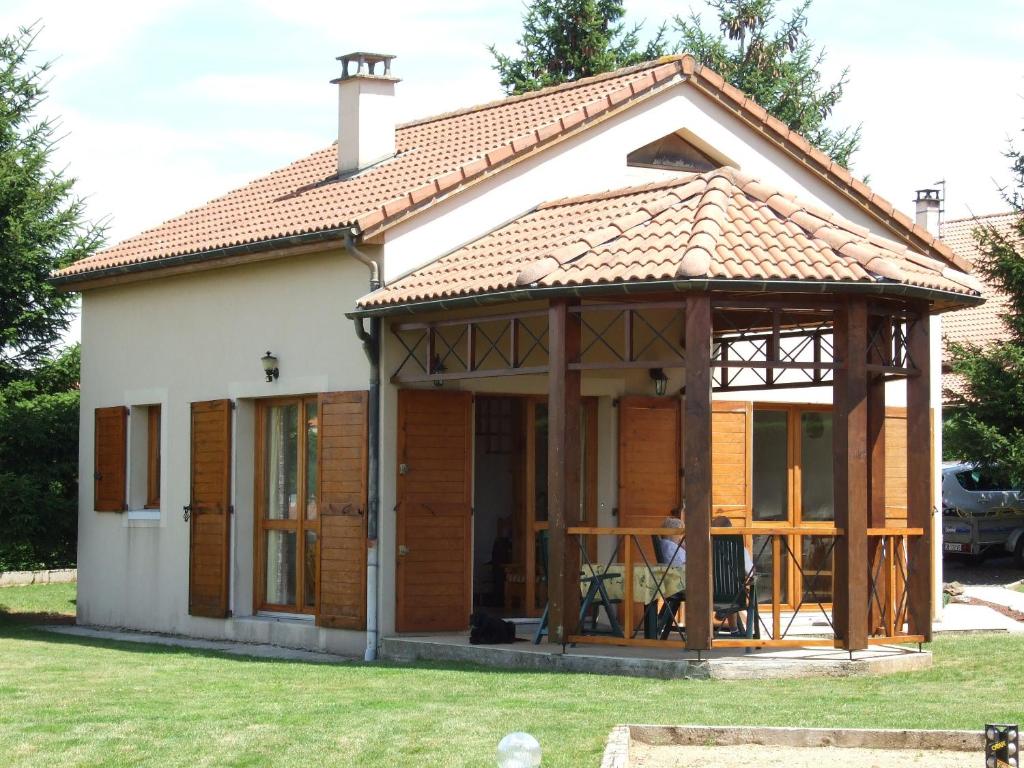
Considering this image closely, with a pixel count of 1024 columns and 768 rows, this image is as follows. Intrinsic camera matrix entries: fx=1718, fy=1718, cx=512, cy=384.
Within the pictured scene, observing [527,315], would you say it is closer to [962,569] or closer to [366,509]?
[366,509]

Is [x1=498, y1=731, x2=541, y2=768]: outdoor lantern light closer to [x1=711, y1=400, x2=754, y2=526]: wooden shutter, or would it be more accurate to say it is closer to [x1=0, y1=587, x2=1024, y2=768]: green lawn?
[x1=0, y1=587, x2=1024, y2=768]: green lawn

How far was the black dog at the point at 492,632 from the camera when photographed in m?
14.1

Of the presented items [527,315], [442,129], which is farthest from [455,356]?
[442,129]

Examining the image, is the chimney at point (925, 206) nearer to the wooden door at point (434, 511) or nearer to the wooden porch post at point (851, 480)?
the wooden door at point (434, 511)

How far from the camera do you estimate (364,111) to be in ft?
Answer: 59.9

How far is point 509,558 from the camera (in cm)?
1750

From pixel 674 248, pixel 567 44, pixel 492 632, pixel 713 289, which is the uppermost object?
pixel 567 44

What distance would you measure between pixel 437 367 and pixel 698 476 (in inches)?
129

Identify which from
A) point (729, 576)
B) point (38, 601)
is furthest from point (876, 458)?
point (38, 601)

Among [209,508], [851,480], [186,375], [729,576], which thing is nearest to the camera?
[851,480]

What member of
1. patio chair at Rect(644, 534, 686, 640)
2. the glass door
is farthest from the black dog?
the glass door

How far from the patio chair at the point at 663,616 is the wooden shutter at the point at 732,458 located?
339 cm

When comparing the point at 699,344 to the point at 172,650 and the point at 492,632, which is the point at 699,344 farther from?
the point at 172,650

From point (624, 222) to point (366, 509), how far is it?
3.41 meters
